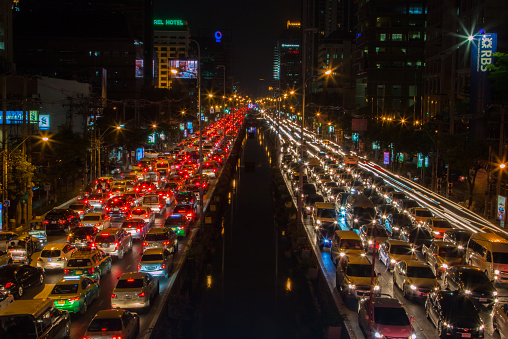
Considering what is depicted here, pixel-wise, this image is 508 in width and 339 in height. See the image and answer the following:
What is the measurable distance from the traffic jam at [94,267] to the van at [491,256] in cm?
1350

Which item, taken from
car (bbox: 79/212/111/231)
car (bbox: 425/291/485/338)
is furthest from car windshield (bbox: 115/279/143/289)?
car (bbox: 79/212/111/231)

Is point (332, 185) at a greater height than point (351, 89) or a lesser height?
lesser

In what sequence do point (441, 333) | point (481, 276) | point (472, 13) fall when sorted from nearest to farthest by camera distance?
point (441, 333) < point (481, 276) < point (472, 13)

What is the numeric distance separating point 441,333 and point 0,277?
1624cm

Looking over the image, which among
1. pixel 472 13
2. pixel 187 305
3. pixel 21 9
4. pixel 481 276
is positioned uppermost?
pixel 21 9

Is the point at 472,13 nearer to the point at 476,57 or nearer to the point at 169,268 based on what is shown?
the point at 476,57

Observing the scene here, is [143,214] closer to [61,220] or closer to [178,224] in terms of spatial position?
[178,224]

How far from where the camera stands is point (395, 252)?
25484mm

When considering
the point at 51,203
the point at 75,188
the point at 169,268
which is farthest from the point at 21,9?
the point at 169,268

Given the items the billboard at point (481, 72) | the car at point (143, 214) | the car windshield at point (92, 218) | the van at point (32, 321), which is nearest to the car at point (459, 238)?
the car at point (143, 214)

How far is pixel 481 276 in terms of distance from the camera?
21.0m

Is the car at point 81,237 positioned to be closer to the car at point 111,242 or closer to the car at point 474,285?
the car at point 111,242

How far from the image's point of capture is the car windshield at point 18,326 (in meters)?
15.7

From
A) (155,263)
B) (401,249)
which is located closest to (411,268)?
(401,249)
